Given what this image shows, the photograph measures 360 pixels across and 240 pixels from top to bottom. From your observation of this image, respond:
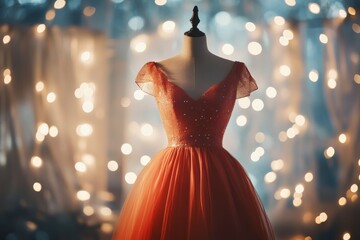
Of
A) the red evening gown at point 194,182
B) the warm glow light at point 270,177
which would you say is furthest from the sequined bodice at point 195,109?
the warm glow light at point 270,177

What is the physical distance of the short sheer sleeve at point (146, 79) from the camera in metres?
1.67

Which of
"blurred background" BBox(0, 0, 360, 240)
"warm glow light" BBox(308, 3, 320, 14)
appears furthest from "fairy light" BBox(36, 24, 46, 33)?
"warm glow light" BBox(308, 3, 320, 14)

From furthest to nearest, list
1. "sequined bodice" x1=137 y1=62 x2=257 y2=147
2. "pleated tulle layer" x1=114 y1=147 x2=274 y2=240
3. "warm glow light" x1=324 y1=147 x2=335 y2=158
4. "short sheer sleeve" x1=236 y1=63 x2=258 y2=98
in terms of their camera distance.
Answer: "warm glow light" x1=324 y1=147 x2=335 y2=158, "short sheer sleeve" x1=236 y1=63 x2=258 y2=98, "sequined bodice" x1=137 y1=62 x2=257 y2=147, "pleated tulle layer" x1=114 y1=147 x2=274 y2=240

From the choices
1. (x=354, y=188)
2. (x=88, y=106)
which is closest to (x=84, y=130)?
(x=88, y=106)

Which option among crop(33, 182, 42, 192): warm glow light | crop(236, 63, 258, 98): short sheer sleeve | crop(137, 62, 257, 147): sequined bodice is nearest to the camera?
crop(137, 62, 257, 147): sequined bodice

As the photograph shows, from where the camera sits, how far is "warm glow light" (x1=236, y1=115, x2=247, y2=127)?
6.83 ft

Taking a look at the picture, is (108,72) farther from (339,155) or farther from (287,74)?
(339,155)

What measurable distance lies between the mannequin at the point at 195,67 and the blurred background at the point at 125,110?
16.2 inches

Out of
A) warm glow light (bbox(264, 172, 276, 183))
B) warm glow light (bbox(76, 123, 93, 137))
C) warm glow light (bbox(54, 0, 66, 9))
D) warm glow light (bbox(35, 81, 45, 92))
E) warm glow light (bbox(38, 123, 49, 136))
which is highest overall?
warm glow light (bbox(54, 0, 66, 9))

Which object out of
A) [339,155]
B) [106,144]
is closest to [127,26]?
[106,144]

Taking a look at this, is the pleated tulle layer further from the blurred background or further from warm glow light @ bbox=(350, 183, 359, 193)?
warm glow light @ bbox=(350, 183, 359, 193)

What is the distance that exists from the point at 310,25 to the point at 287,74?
253 mm

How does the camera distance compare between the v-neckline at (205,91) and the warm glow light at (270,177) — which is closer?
the v-neckline at (205,91)

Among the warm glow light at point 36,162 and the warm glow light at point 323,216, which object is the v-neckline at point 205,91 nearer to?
the warm glow light at point 36,162
